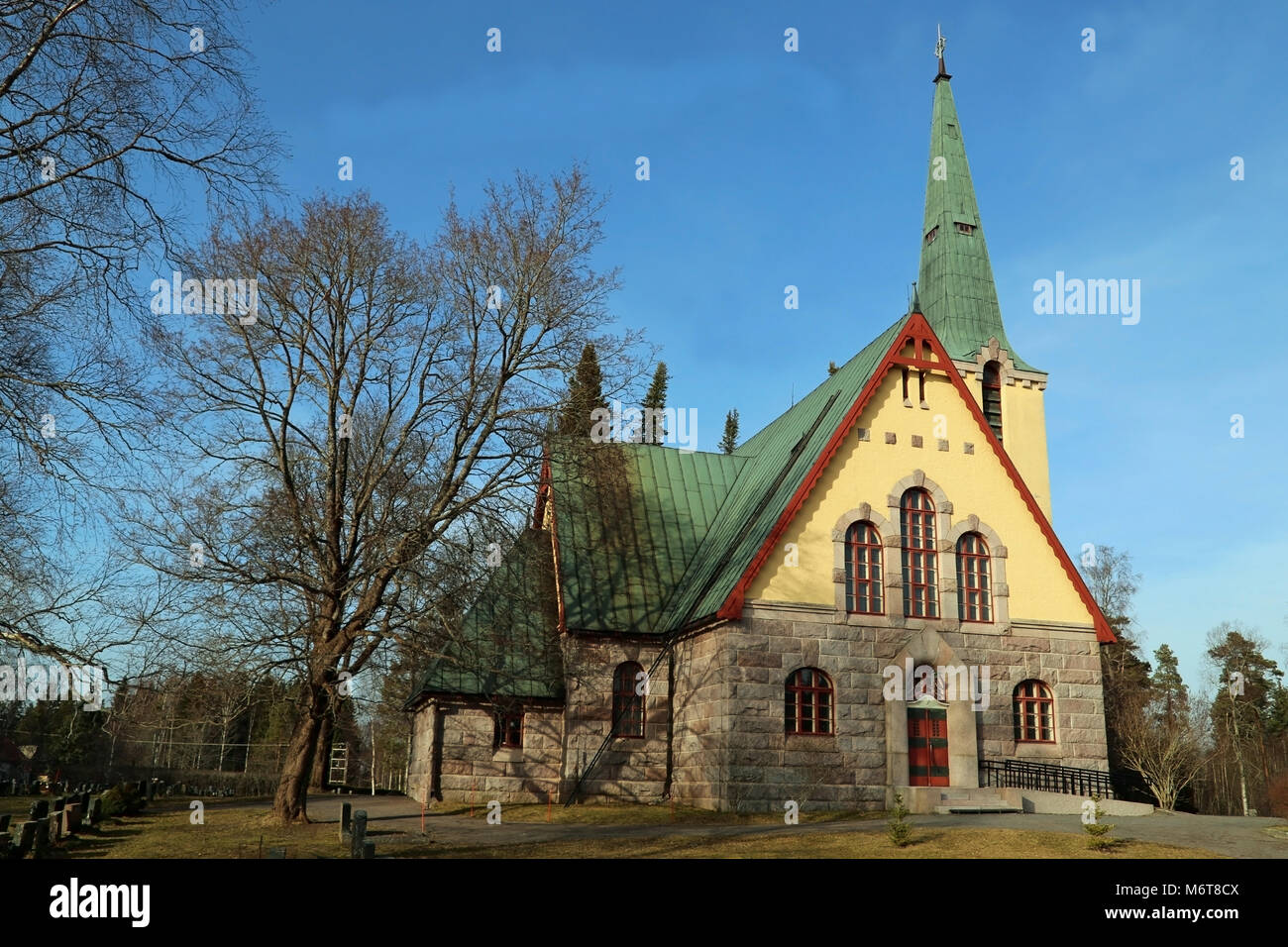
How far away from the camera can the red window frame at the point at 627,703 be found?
27428 millimetres

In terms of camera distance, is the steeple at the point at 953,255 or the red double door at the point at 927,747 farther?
the steeple at the point at 953,255

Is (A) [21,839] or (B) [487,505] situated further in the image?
(B) [487,505]

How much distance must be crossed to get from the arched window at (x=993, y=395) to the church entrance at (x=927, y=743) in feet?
52.6

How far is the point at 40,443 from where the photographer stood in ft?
32.2

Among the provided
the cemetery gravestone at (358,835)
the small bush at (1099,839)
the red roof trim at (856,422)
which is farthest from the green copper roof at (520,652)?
the small bush at (1099,839)

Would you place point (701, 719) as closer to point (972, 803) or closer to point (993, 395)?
point (972, 803)

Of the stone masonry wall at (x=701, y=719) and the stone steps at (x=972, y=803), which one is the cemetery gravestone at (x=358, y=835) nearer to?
the stone masonry wall at (x=701, y=719)

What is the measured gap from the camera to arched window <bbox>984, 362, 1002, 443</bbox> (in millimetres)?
38375

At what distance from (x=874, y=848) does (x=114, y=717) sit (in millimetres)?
11497

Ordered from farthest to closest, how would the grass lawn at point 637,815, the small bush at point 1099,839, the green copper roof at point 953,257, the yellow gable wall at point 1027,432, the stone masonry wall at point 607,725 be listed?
the green copper roof at point 953,257 → the yellow gable wall at point 1027,432 → the stone masonry wall at point 607,725 → the grass lawn at point 637,815 → the small bush at point 1099,839

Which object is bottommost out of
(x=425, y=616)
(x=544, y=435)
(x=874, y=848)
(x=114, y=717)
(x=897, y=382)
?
(x=874, y=848)

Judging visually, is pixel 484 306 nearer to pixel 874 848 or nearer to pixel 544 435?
pixel 544 435

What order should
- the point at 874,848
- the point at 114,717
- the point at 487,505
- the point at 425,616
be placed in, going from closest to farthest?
the point at 114,717
the point at 874,848
the point at 425,616
the point at 487,505
